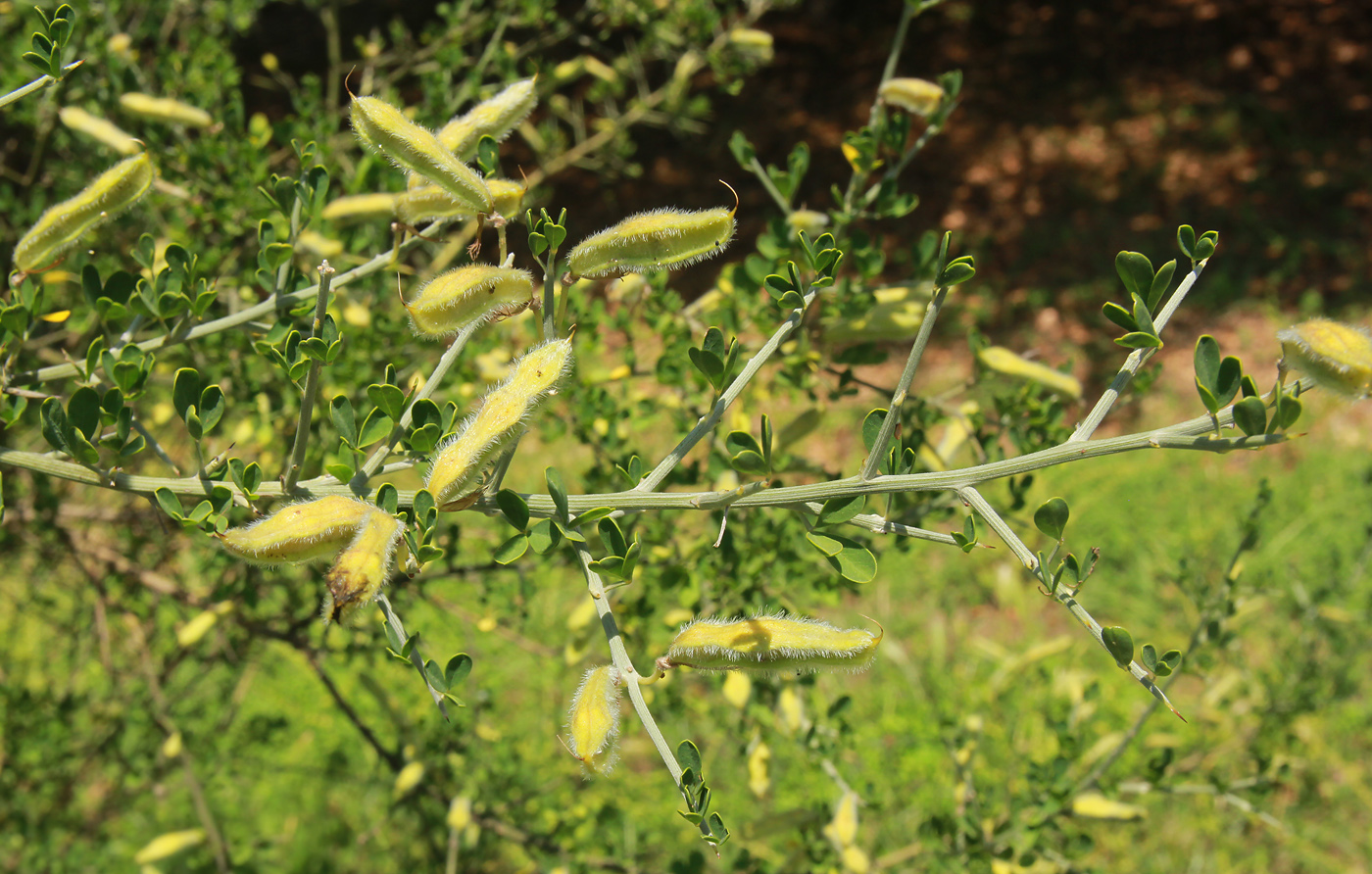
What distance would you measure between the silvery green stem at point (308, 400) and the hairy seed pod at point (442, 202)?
0.42ft

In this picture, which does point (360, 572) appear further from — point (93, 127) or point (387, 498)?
point (93, 127)

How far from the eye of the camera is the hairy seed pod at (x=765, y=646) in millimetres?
727

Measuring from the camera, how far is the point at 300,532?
67 centimetres

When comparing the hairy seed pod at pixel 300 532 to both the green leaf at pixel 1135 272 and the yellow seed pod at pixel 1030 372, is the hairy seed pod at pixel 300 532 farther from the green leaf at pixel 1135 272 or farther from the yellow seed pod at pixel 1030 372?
the yellow seed pod at pixel 1030 372

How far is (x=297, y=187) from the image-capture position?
915 mm

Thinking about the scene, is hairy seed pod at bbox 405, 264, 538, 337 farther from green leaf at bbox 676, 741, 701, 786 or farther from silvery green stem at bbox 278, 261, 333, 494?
green leaf at bbox 676, 741, 701, 786

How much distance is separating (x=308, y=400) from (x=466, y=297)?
156 mm

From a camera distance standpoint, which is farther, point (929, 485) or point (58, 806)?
point (58, 806)

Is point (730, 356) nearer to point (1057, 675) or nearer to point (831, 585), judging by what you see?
point (831, 585)

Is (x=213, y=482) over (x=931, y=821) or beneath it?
over

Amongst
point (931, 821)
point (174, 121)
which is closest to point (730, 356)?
point (931, 821)

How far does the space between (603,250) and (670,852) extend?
187cm

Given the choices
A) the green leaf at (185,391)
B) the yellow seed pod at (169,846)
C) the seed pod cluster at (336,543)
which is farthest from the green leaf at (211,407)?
the yellow seed pod at (169,846)

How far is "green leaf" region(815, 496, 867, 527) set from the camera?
709 millimetres
